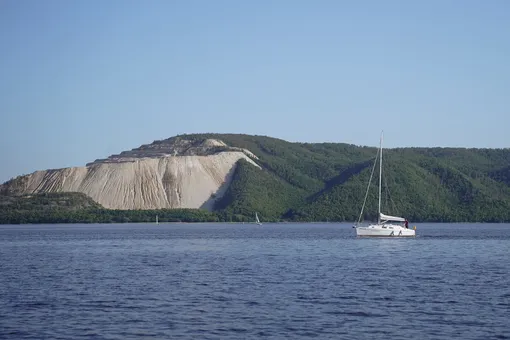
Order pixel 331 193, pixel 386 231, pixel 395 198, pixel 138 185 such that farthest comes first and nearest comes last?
pixel 138 185
pixel 331 193
pixel 395 198
pixel 386 231

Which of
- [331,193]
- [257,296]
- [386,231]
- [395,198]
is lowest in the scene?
[257,296]

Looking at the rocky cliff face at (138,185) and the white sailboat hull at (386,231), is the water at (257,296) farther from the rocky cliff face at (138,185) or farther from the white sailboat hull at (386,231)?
the rocky cliff face at (138,185)

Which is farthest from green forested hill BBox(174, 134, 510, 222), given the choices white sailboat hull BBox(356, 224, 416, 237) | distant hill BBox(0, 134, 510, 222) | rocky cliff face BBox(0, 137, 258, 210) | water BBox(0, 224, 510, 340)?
water BBox(0, 224, 510, 340)

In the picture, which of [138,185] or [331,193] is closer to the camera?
[331,193]

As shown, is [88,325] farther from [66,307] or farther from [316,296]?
[316,296]

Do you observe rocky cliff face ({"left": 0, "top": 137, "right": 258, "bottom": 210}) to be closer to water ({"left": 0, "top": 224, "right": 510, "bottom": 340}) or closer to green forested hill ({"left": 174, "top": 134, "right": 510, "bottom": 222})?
green forested hill ({"left": 174, "top": 134, "right": 510, "bottom": 222})

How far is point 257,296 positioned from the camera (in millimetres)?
39844

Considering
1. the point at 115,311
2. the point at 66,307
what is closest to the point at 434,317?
the point at 115,311

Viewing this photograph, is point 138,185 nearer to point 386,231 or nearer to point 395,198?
point 395,198

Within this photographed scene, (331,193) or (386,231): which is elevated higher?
(331,193)

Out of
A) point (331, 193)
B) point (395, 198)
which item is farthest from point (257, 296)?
point (331, 193)

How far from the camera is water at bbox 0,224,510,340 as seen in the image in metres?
31.5

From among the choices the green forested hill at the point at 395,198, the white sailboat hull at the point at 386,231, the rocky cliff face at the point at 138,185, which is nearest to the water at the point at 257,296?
the white sailboat hull at the point at 386,231

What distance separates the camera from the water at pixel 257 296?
103ft
